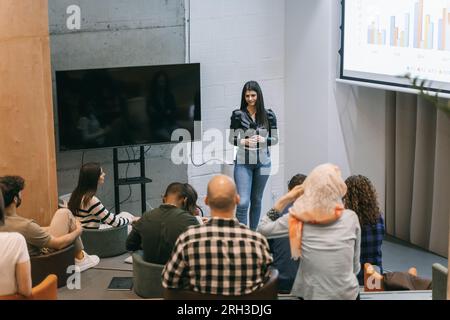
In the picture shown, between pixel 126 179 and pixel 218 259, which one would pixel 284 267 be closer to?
pixel 218 259

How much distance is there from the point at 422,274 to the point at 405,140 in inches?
49.1

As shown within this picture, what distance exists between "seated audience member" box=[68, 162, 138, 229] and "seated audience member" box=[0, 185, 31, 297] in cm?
152

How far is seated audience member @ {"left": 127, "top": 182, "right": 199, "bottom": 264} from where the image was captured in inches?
170

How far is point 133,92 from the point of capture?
6.48 m

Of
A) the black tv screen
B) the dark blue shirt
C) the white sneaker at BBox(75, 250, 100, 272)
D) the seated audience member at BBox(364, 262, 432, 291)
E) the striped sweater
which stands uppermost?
the black tv screen

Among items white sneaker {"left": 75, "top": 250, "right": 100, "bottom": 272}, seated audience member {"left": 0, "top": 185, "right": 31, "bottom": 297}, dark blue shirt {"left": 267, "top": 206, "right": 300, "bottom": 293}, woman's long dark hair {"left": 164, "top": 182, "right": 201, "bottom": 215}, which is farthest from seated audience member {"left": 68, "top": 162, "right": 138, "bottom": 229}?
seated audience member {"left": 0, "top": 185, "right": 31, "bottom": 297}

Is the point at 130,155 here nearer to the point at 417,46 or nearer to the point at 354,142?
the point at 354,142

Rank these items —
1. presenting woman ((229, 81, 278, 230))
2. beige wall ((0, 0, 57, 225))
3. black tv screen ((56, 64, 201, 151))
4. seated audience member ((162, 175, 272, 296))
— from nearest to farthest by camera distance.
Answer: seated audience member ((162, 175, 272, 296)), beige wall ((0, 0, 57, 225)), black tv screen ((56, 64, 201, 151)), presenting woman ((229, 81, 278, 230))

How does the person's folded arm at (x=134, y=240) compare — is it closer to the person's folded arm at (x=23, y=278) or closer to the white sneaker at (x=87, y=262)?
the white sneaker at (x=87, y=262)

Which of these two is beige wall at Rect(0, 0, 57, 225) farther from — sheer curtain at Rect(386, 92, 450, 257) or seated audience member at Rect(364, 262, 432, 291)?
sheer curtain at Rect(386, 92, 450, 257)

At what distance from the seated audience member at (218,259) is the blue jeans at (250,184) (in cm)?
330

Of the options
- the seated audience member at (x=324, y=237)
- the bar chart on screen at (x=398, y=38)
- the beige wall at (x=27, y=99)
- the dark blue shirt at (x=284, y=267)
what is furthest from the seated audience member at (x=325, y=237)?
the bar chart on screen at (x=398, y=38)

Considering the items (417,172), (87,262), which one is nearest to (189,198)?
(87,262)
